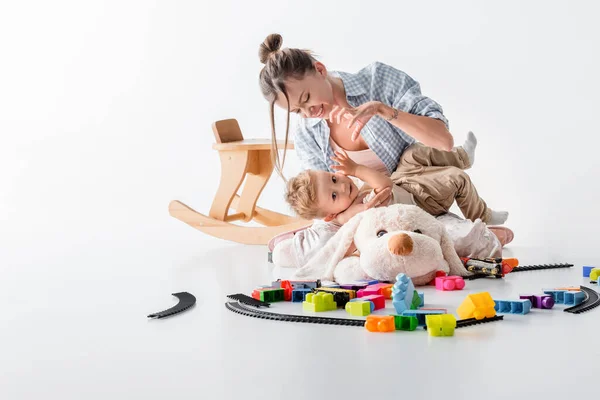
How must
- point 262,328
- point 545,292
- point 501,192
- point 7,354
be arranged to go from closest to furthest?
1. point 7,354
2. point 262,328
3. point 545,292
4. point 501,192

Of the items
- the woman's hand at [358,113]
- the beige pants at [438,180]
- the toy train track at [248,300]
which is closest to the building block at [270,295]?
the toy train track at [248,300]

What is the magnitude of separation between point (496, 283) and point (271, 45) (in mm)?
951

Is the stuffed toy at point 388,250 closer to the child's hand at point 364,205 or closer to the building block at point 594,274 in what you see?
the child's hand at point 364,205

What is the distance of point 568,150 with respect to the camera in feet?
12.3

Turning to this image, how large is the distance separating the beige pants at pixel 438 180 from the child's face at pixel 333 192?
0.21m

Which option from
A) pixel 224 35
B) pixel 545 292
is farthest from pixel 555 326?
pixel 224 35

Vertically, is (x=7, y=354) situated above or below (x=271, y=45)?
below

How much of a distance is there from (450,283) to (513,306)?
0.34 meters

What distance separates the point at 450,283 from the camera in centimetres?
194

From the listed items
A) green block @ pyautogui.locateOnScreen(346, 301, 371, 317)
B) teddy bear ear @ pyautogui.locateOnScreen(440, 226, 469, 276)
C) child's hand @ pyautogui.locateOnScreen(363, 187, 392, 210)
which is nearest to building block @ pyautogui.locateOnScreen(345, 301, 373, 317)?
green block @ pyautogui.locateOnScreen(346, 301, 371, 317)

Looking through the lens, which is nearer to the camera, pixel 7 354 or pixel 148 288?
pixel 7 354

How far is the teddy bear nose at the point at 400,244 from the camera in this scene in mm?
1912

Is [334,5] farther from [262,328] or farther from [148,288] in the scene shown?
[262,328]

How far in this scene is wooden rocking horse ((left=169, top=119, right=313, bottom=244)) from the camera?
3.07 metres
